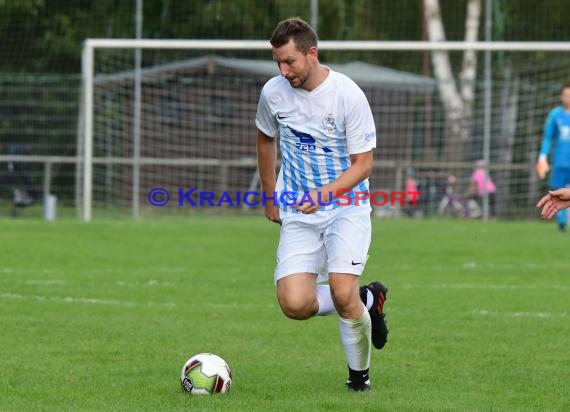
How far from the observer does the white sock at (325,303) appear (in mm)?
7141

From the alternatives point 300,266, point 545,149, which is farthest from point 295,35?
point 545,149

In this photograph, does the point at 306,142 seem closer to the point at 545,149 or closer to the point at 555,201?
the point at 555,201

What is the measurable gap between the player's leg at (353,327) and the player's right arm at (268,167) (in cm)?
67

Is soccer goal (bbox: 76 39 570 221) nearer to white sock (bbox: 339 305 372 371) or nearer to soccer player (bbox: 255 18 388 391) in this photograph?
soccer player (bbox: 255 18 388 391)

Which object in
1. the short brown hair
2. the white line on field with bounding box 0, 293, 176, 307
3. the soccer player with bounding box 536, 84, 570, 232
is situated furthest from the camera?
the soccer player with bounding box 536, 84, 570, 232

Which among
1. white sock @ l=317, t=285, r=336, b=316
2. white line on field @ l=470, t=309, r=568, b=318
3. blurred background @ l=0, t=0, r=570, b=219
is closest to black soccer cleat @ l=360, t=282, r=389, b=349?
white sock @ l=317, t=285, r=336, b=316

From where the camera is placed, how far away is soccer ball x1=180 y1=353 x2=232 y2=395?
6.68 m

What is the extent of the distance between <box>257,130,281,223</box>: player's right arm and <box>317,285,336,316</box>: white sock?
510 millimetres

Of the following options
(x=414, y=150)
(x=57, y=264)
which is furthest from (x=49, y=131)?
(x=57, y=264)

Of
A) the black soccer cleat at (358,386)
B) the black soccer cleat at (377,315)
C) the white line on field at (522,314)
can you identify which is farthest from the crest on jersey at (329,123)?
the white line on field at (522,314)

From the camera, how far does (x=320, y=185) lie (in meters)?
7.14

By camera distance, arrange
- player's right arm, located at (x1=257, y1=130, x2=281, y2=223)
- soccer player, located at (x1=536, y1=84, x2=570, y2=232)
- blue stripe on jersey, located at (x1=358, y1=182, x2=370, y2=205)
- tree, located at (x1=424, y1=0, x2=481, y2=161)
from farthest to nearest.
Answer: tree, located at (x1=424, y1=0, x2=481, y2=161)
soccer player, located at (x1=536, y1=84, x2=570, y2=232)
player's right arm, located at (x1=257, y1=130, x2=281, y2=223)
blue stripe on jersey, located at (x1=358, y1=182, x2=370, y2=205)

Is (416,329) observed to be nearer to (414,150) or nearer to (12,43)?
(414,150)

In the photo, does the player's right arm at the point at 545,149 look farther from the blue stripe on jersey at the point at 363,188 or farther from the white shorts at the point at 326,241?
the white shorts at the point at 326,241
